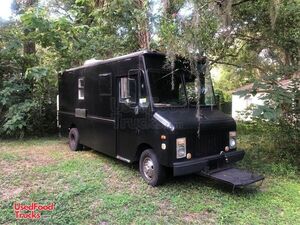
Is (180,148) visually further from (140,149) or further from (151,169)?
(140,149)

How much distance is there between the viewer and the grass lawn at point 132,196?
13.6ft

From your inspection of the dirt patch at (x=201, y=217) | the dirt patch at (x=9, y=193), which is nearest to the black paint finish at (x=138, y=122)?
the dirt patch at (x=201, y=217)

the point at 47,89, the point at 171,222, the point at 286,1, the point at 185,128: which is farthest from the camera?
the point at 47,89

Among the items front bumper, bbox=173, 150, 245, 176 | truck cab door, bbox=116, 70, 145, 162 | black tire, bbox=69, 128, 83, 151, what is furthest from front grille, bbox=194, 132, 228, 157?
black tire, bbox=69, 128, 83, 151

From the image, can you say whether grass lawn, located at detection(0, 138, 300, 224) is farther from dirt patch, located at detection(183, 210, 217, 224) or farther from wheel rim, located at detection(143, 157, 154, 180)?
wheel rim, located at detection(143, 157, 154, 180)

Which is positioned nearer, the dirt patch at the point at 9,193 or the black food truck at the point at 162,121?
the dirt patch at the point at 9,193

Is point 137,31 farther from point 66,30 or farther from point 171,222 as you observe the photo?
point 171,222

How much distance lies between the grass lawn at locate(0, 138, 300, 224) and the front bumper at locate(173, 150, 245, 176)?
424 mm

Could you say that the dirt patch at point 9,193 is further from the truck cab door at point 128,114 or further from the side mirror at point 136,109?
the side mirror at point 136,109

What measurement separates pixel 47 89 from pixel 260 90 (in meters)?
8.26

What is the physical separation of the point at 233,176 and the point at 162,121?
153cm

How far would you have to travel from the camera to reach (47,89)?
11273 millimetres

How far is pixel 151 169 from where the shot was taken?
5.49 m

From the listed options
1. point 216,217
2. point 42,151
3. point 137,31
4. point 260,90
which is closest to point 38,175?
point 42,151
